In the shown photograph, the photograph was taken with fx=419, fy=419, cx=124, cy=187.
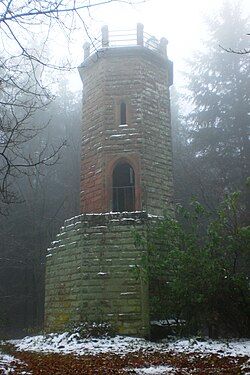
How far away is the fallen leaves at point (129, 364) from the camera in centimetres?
681

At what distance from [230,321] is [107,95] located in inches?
333

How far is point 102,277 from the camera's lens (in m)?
12.1

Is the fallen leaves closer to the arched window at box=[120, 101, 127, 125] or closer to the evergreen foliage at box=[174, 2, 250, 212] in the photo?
the arched window at box=[120, 101, 127, 125]

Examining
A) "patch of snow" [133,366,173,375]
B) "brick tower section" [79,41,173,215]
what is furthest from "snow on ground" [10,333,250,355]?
"brick tower section" [79,41,173,215]

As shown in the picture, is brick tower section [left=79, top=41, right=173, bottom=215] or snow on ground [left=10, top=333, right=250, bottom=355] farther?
brick tower section [left=79, top=41, right=173, bottom=215]

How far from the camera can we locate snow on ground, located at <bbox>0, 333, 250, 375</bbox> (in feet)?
29.4

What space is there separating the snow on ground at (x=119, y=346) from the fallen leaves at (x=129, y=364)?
1.59 feet

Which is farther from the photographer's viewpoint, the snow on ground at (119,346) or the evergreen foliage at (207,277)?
the evergreen foliage at (207,277)

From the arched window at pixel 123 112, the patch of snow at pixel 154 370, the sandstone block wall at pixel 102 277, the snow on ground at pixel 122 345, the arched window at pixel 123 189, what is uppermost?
the arched window at pixel 123 112

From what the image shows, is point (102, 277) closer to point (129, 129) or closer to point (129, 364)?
point (129, 364)

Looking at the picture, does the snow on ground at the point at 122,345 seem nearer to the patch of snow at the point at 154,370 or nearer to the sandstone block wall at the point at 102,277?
the sandstone block wall at the point at 102,277

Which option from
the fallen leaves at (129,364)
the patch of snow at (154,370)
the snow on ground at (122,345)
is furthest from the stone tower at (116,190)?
the patch of snow at (154,370)

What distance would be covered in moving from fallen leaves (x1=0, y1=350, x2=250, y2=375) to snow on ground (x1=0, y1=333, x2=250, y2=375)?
1.59ft

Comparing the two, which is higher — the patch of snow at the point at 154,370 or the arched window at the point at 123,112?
the arched window at the point at 123,112
